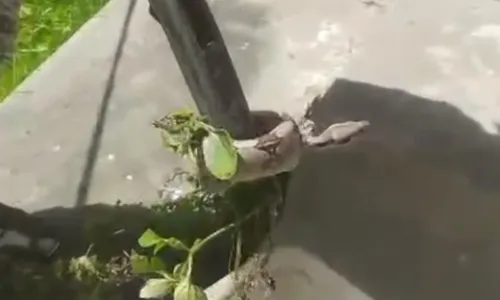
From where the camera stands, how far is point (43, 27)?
1237 mm

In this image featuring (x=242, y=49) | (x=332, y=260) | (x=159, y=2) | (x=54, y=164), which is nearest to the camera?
(x=159, y=2)

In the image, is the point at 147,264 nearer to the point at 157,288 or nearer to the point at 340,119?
the point at 157,288

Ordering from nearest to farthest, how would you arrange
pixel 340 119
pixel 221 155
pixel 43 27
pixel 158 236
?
pixel 221 155
pixel 158 236
pixel 340 119
pixel 43 27

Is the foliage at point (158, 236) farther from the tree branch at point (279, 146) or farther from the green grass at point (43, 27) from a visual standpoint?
the green grass at point (43, 27)

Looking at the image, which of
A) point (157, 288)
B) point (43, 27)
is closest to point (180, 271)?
point (157, 288)

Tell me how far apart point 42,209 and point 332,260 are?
0.28m

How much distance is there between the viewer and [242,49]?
3.66 ft

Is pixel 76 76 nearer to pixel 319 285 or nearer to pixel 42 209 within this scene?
pixel 42 209

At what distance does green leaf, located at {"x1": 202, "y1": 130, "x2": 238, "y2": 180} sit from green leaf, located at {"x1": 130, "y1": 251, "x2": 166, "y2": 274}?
0.36 feet

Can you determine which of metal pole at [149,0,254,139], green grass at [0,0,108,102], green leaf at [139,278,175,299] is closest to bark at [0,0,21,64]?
metal pole at [149,0,254,139]

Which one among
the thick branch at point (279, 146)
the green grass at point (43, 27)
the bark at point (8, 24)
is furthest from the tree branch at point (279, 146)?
the green grass at point (43, 27)

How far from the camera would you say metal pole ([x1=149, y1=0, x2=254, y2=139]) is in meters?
0.76

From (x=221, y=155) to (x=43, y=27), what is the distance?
579 mm

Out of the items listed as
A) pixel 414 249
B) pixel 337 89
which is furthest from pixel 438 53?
pixel 414 249
